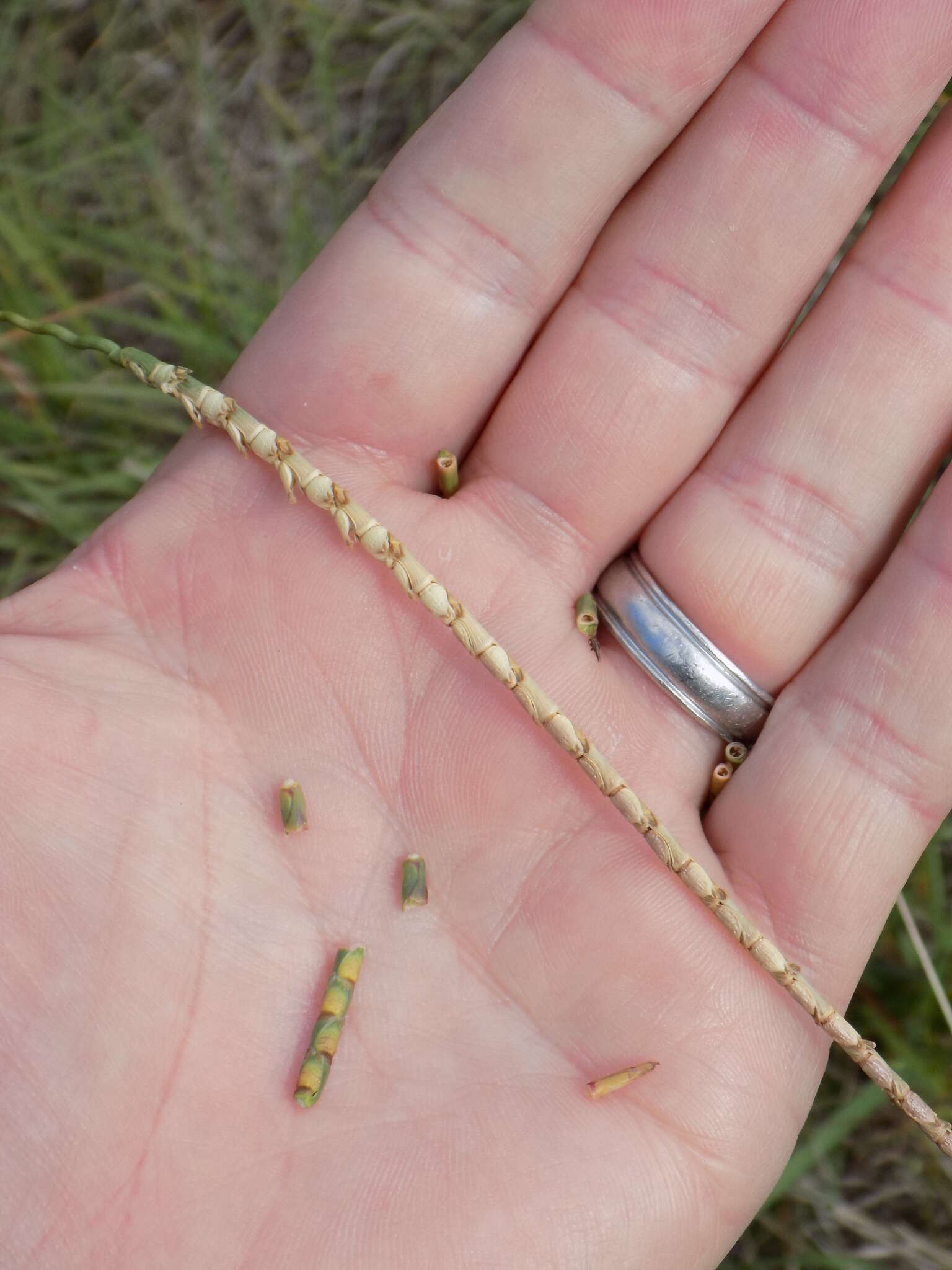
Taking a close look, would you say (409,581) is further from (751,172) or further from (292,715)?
(751,172)

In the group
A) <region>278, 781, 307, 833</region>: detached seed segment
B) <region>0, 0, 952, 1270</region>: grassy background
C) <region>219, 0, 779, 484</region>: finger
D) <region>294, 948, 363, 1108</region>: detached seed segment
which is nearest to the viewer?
<region>294, 948, 363, 1108</region>: detached seed segment

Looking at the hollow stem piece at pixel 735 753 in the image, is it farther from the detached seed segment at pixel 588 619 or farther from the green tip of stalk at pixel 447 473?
the green tip of stalk at pixel 447 473

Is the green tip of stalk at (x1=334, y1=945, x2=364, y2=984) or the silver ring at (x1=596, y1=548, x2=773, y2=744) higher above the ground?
the silver ring at (x1=596, y1=548, x2=773, y2=744)

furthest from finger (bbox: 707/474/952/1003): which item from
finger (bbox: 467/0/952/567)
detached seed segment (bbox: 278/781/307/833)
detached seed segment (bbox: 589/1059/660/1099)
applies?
detached seed segment (bbox: 278/781/307/833)

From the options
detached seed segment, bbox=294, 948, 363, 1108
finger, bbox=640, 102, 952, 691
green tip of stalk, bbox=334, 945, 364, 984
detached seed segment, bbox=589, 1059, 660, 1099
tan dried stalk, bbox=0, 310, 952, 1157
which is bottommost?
detached seed segment, bbox=294, 948, 363, 1108

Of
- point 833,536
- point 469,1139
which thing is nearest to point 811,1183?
point 469,1139

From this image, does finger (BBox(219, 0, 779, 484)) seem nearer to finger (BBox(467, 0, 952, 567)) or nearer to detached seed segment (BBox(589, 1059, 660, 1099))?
finger (BBox(467, 0, 952, 567))
